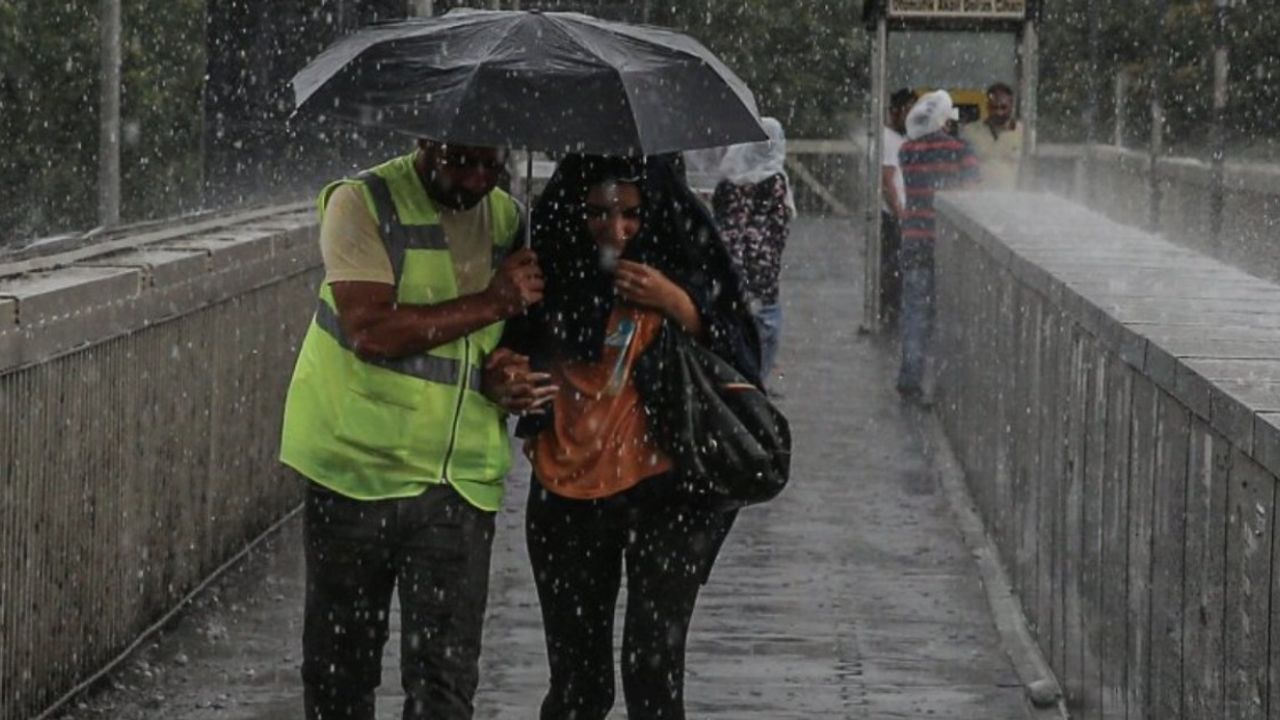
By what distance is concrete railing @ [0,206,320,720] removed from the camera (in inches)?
290

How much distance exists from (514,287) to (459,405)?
289 mm

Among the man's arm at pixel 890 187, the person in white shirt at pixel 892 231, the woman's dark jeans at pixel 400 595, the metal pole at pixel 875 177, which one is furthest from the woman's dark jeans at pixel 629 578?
the person in white shirt at pixel 892 231

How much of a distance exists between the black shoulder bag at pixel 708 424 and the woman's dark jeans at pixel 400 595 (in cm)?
44

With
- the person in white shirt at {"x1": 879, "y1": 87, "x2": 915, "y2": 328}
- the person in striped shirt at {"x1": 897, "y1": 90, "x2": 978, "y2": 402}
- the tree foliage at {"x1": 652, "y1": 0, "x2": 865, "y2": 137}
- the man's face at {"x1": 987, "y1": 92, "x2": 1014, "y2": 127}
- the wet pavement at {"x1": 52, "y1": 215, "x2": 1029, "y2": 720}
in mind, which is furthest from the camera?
the tree foliage at {"x1": 652, "y1": 0, "x2": 865, "y2": 137}

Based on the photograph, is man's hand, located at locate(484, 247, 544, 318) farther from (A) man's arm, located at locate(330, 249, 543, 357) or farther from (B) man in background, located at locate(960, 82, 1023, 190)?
(B) man in background, located at locate(960, 82, 1023, 190)

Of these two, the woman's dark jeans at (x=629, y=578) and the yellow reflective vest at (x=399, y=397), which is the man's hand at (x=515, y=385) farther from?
the woman's dark jeans at (x=629, y=578)

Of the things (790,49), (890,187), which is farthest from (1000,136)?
(790,49)

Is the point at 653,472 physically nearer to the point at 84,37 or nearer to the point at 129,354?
the point at 129,354

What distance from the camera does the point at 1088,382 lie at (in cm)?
760

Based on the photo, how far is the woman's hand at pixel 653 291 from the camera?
20.1 feet

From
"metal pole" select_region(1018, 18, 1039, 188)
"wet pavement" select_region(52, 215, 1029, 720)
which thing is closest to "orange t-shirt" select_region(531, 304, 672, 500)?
"wet pavement" select_region(52, 215, 1029, 720)

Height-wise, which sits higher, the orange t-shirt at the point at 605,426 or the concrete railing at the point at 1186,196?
the orange t-shirt at the point at 605,426

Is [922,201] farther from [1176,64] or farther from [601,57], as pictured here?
[1176,64]

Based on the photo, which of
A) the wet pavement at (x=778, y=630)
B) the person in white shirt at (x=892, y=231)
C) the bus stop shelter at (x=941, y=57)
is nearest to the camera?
the wet pavement at (x=778, y=630)
